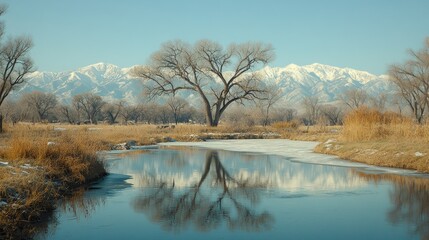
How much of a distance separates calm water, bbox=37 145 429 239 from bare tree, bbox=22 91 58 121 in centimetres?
7974

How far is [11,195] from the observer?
25.7 feet

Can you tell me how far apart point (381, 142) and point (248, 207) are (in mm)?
11691

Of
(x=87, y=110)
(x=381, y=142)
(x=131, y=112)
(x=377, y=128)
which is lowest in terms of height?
(x=381, y=142)

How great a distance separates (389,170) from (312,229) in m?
8.43

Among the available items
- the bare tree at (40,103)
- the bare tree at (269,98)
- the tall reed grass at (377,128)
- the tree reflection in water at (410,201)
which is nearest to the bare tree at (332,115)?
the bare tree at (269,98)

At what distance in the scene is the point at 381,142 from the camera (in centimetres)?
1862

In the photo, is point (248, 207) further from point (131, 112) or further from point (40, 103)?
point (131, 112)

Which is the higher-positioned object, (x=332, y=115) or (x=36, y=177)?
(x=332, y=115)

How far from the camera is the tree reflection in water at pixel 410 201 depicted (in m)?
7.68

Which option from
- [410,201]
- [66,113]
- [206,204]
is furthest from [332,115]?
[206,204]

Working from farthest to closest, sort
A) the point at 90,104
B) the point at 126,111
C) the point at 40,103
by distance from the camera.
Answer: the point at 126,111 < the point at 90,104 < the point at 40,103

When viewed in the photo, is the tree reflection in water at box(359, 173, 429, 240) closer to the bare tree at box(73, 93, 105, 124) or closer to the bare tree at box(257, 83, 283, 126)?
the bare tree at box(257, 83, 283, 126)

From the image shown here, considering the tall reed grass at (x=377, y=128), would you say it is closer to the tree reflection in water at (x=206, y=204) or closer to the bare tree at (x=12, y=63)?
the tree reflection in water at (x=206, y=204)

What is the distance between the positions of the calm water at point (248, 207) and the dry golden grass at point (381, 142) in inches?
83.7
